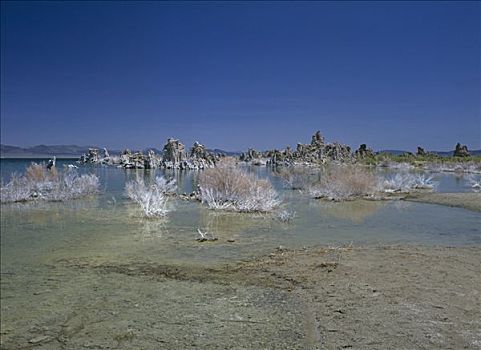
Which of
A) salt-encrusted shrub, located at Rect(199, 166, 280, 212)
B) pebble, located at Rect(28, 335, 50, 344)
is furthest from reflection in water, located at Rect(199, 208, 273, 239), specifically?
pebble, located at Rect(28, 335, 50, 344)

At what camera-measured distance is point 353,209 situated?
1662 cm

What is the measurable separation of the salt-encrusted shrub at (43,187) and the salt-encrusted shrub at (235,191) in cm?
541

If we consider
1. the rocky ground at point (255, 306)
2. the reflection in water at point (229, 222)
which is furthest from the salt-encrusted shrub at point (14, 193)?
the rocky ground at point (255, 306)

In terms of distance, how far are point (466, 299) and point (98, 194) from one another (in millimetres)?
17279

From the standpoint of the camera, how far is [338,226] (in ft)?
41.1

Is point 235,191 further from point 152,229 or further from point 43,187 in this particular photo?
point 43,187

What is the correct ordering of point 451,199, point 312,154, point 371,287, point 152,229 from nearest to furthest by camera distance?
point 371,287 → point 152,229 → point 451,199 → point 312,154

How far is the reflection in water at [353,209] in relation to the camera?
14586 millimetres

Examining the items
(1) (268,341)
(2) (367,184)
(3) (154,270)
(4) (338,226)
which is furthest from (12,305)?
(2) (367,184)

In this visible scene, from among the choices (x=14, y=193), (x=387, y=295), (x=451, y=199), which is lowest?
(x=387, y=295)

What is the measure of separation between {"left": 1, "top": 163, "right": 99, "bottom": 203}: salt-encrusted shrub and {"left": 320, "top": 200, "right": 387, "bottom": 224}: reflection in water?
1030 centimetres

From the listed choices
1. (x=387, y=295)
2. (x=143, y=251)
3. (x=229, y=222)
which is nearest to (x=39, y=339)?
(x=143, y=251)

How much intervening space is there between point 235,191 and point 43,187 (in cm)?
853

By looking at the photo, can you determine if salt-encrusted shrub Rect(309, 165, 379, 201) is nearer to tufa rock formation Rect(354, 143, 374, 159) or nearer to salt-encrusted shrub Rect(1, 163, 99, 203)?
salt-encrusted shrub Rect(1, 163, 99, 203)
